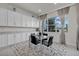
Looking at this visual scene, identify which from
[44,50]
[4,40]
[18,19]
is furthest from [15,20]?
[44,50]

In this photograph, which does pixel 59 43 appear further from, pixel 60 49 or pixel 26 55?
pixel 26 55

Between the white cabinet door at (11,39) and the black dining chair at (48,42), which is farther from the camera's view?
the black dining chair at (48,42)

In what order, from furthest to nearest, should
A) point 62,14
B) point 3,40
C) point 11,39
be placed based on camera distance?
point 62,14 → point 11,39 → point 3,40

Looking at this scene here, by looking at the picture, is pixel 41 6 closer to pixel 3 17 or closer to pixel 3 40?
pixel 3 17

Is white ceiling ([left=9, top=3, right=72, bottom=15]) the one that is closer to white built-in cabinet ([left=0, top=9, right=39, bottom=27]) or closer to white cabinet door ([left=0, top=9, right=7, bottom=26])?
white built-in cabinet ([left=0, top=9, right=39, bottom=27])

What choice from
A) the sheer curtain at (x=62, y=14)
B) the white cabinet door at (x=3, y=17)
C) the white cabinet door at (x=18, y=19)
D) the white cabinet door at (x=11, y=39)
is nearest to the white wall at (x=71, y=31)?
the sheer curtain at (x=62, y=14)

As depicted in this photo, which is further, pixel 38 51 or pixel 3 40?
pixel 38 51

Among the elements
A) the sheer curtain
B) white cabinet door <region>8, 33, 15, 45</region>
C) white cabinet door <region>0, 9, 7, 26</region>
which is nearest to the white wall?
the sheer curtain

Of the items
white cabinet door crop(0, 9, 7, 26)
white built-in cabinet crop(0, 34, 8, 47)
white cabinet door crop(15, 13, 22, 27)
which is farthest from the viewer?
white cabinet door crop(15, 13, 22, 27)

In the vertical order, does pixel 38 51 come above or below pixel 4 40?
below

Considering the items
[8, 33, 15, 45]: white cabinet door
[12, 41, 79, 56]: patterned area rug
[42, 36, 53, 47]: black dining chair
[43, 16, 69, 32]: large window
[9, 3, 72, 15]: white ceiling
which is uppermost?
[9, 3, 72, 15]: white ceiling

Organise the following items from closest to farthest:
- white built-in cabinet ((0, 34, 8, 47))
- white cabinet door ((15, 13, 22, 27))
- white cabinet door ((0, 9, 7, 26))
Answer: white built-in cabinet ((0, 34, 8, 47))
white cabinet door ((0, 9, 7, 26))
white cabinet door ((15, 13, 22, 27))

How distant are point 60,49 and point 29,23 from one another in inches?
48.6

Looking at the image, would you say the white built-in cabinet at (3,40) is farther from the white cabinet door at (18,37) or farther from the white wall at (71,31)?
the white wall at (71,31)
